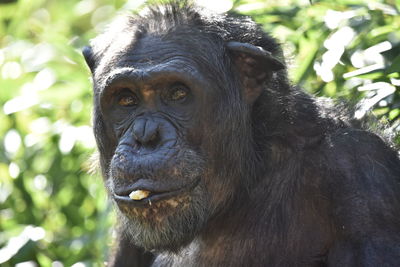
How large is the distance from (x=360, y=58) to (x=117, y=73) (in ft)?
7.88

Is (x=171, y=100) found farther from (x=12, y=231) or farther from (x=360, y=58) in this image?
(x=12, y=231)

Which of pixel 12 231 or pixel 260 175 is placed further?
pixel 12 231

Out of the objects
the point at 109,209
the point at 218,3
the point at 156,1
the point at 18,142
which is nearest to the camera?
the point at 156,1

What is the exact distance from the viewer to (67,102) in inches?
406

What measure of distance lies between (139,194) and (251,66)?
1.39 m

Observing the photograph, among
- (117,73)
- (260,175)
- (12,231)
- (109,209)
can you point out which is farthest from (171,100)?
(12,231)

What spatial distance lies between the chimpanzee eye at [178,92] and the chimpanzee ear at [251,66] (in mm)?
502

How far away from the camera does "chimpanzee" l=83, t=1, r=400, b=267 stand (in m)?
6.21

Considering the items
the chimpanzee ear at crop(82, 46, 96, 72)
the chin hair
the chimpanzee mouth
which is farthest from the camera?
the chimpanzee ear at crop(82, 46, 96, 72)

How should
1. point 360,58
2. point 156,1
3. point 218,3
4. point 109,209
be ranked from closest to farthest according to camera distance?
point 156,1
point 360,58
point 218,3
point 109,209

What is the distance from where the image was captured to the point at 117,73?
6.59 meters

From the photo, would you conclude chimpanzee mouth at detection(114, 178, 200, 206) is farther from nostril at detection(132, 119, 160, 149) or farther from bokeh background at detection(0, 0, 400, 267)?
bokeh background at detection(0, 0, 400, 267)

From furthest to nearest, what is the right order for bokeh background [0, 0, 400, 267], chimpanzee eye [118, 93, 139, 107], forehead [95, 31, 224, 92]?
bokeh background [0, 0, 400, 267] < chimpanzee eye [118, 93, 139, 107] < forehead [95, 31, 224, 92]

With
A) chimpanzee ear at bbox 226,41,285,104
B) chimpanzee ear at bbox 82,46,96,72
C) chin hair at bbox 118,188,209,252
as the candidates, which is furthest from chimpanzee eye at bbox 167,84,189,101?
chimpanzee ear at bbox 82,46,96,72
